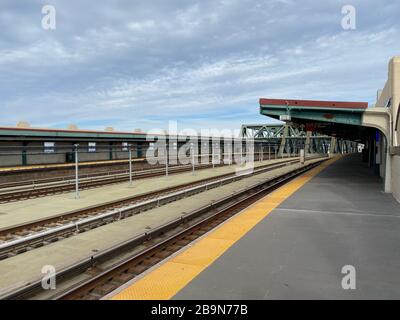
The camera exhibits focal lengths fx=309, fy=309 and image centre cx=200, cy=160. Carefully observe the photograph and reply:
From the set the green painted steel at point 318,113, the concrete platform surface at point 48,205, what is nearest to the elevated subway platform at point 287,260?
the concrete platform surface at point 48,205

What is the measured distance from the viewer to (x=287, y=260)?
5.05 meters

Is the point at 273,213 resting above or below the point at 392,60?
below

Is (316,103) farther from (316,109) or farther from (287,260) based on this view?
(287,260)

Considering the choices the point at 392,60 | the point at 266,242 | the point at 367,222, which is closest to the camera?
the point at 266,242

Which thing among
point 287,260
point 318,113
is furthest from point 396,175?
point 287,260

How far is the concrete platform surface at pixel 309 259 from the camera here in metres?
4.01

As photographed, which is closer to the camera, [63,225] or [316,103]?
[63,225]

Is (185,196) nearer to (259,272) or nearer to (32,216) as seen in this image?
(32,216)

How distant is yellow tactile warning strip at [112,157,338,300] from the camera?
4.12m

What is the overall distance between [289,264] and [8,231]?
261 inches

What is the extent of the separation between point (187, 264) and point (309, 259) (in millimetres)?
2006

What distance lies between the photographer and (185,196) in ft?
41.5

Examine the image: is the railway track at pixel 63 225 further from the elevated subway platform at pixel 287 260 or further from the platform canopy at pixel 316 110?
the platform canopy at pixel 316 110
